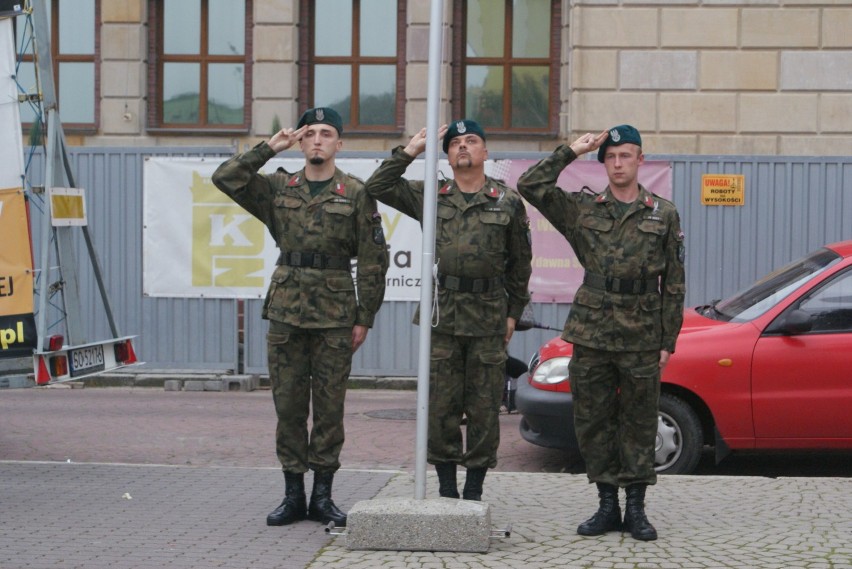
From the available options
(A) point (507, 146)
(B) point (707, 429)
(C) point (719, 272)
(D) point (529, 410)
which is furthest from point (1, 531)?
(A) point (507, 146)

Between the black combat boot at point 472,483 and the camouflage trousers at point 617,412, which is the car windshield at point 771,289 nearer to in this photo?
the camouflage trousers at point 617,412

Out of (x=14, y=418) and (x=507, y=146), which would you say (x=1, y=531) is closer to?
(x=14, y=418)

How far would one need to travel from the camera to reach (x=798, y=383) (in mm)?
8742

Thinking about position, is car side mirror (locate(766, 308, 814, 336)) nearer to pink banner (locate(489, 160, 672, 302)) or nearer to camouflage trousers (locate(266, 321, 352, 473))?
camouflage trousers (locate(266, 321, 352, 473))

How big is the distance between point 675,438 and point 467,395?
8.10 feet

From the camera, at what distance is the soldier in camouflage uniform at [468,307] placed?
6.85 metres

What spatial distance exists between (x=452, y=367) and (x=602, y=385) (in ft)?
2.47

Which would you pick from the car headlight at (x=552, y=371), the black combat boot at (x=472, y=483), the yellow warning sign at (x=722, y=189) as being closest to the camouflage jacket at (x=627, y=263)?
the black combat boot at (x=472, y=483)

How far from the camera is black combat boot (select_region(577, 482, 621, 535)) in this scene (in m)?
6.71

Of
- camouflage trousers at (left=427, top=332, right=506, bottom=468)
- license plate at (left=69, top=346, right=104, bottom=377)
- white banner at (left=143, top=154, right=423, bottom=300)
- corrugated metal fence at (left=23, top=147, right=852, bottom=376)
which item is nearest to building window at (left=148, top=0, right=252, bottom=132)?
corrugated metal fence at (left=23, top=147, right=852, bottom=376)

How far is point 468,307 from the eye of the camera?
684 centimetres

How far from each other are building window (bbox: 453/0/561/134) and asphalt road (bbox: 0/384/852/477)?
6114mm

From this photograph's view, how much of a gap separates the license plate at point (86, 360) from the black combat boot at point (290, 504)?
2384 millimetres

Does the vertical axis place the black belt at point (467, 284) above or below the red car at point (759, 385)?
above
